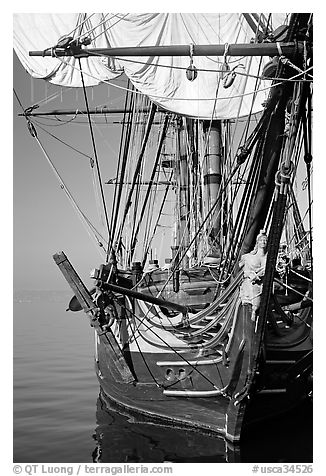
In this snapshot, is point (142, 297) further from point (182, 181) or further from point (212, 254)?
point (182, 181)

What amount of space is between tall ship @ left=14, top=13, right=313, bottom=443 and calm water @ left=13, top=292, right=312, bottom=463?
313 mm

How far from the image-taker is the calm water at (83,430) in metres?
7.92

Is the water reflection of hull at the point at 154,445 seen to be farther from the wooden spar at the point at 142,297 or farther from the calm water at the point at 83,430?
the wooden spar at the point at 142,297

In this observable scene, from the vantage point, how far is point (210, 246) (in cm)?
1279

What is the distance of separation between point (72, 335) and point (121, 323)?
485 cm

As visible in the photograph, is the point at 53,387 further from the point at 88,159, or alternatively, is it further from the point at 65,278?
the point at 88,159

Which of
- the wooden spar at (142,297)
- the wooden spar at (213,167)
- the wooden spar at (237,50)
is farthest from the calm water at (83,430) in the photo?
the wooden spar at (213,167)

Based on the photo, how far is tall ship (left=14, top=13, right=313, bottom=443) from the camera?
24.5 feet

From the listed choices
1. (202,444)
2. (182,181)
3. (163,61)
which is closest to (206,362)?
(202,444)

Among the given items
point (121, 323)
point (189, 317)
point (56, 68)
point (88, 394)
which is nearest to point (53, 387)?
point (88, 394)

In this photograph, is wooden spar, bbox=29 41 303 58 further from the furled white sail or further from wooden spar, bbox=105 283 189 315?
wooden spar, bbox=105 283 189 315

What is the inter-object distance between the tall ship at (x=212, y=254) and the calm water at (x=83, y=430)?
1.03ft

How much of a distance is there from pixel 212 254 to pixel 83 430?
175 inches

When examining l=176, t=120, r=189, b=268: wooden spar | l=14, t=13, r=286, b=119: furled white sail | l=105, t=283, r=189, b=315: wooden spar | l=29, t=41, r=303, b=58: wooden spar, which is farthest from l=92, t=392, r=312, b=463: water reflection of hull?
l=176, t=120, r=189, b=268: wooden spar
